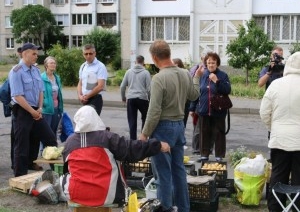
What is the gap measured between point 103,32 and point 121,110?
28330 millimetres

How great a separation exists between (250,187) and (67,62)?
63.1ft

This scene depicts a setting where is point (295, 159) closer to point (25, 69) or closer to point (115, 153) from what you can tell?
point (115, 153)

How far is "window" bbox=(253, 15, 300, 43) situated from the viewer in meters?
33.7

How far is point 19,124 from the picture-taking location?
7.66 meters

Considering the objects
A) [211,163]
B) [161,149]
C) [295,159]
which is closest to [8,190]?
[211,163]

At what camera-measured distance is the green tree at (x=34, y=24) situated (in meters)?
59.1

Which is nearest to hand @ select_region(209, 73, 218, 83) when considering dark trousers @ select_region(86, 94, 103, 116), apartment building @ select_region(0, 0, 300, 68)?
dark trousers @ select_region(86, 94, 103, 116)

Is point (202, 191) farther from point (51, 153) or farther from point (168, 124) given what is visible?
point (51, 153)

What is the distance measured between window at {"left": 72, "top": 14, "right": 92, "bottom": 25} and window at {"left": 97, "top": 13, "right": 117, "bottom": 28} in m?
1.33

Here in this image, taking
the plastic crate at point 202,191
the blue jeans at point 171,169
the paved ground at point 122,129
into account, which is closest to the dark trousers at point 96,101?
the paved ground at point 122,129

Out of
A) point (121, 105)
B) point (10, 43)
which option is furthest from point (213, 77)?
point (10, 43)

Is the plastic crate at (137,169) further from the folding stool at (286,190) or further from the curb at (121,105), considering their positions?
the curb at (121,105)

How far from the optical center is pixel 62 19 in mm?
65500

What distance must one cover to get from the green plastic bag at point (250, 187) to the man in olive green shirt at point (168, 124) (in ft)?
3.05
